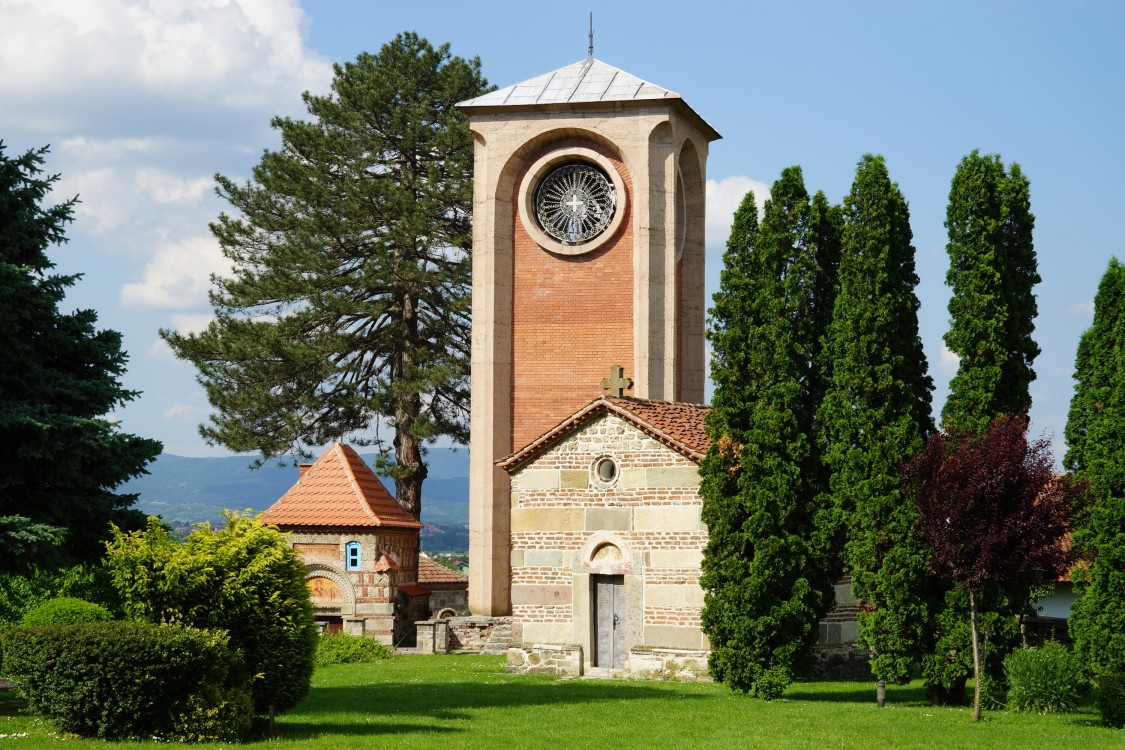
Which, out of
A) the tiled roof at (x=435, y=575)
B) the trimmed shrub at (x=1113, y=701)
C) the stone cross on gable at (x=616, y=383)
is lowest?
the trimmed shrub at (x=1113, y=701)

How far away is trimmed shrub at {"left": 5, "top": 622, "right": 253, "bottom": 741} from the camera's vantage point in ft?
55.7

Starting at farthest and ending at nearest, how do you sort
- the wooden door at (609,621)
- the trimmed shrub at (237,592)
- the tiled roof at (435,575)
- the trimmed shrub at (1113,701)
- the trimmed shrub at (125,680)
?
the tiled roof at (435,575)
the wooden door at (609,621)
the trimmed shrub at (1113,701)
the trimmed shrub at (237,592)
the trimmed shrub at (125,680)

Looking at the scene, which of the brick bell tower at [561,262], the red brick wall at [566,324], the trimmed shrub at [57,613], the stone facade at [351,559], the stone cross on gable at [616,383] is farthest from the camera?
the red brick wall at [566,324]

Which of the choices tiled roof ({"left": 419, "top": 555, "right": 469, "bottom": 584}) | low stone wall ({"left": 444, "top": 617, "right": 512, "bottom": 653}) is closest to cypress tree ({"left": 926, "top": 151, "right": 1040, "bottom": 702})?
low stone wall ({"left": 444, "top": 617, "right": 512, "bottom": 653})

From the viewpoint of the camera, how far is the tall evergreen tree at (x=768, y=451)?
79.3 ft

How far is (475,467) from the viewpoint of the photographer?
37.0 meters

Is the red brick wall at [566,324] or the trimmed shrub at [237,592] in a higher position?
the red brick wall at [566,324]

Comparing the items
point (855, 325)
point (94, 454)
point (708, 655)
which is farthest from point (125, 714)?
point (855, 325)

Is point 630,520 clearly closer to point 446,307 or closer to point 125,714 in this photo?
point 125,714

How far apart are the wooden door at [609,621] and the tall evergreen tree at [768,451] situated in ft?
8.01

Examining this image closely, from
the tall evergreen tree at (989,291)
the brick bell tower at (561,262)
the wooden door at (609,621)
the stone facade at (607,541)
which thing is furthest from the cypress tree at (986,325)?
the brick bell tower at (561,262)

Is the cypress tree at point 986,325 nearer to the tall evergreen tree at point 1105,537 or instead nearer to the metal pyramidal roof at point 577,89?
the tall evergreen tree at point 1105,537

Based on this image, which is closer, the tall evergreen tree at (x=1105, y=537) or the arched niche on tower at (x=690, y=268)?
the tall evergreen tree at (x=1105, y=537)

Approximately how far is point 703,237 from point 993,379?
17.9 meters
